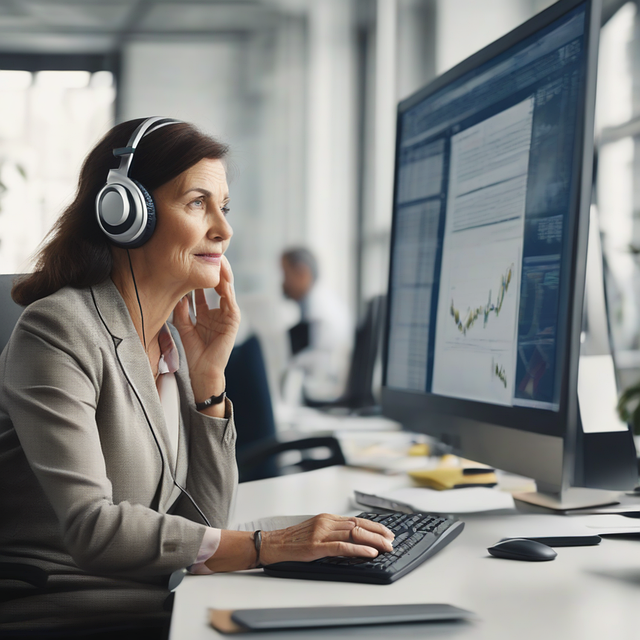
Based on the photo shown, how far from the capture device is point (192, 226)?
2.93 feet

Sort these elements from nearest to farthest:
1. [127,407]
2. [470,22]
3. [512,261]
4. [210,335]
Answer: [127,407] < [512,261] < [210,335] < [470,22]

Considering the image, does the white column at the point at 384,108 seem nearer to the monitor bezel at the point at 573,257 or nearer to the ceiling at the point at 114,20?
the ceiling at the point at 114,20

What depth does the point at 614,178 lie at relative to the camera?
118 inches

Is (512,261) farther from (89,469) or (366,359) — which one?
(366,359)

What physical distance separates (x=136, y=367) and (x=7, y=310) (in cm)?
27

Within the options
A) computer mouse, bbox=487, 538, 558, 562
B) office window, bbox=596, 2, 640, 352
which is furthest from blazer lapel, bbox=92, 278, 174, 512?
office window, bbox=596, 2, 640, 352

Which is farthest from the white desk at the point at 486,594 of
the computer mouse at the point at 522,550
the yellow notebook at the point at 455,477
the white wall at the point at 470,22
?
the white wall at the point at 470,22

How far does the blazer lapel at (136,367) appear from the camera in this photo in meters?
0.83

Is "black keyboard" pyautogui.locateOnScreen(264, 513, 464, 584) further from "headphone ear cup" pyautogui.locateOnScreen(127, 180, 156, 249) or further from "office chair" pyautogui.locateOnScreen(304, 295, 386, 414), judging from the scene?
"office chair" pyautogui.locateOnScreen(304, 295, 386, 414)

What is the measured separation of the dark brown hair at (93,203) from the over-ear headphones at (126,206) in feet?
0.08

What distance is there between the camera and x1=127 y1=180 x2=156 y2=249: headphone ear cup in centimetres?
85

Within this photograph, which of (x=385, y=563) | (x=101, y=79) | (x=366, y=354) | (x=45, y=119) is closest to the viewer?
(x=385, y=563)

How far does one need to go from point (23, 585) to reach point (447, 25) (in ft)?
13.8

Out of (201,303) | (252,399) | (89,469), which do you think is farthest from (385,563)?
(252,399)
